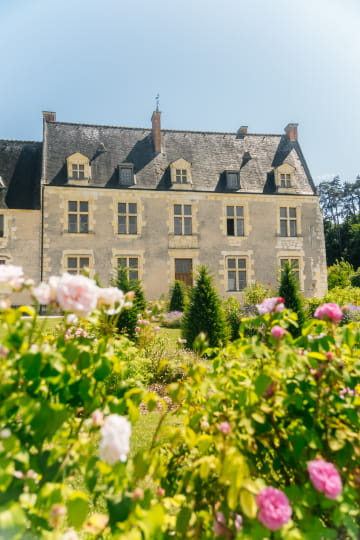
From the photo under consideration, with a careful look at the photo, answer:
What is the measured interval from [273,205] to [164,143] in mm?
7286

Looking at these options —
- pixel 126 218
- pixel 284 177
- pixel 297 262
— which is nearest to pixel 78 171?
pixel 126 218

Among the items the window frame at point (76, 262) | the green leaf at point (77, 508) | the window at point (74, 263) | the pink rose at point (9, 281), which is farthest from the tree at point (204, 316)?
the window at point (74, 263)

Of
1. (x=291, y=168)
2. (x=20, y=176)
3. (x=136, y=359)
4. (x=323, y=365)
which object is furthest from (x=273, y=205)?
(x=323, y=365)

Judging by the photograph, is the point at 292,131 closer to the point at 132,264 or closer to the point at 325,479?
the point at 132,264

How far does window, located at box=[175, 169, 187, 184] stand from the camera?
68.0 feet

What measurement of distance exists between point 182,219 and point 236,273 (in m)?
4.17

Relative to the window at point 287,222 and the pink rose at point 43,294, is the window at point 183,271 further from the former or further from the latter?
the pink rose at point 43,294

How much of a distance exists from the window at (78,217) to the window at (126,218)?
66.4 inches

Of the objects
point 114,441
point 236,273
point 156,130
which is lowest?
point 114,441

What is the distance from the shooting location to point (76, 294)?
1.58 meters

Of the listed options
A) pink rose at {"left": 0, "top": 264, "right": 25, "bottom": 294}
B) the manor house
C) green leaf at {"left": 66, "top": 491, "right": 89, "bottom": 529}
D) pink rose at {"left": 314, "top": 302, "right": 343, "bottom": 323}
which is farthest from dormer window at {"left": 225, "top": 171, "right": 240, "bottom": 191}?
green leaf at {"left": 66, "top": 491, "right": 89, "bottom": 529}

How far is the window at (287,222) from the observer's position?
2180cm

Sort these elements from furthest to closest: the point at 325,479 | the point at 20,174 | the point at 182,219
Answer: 1. the point at 182,219
2. the point at 20,174
3. the point at 325,479

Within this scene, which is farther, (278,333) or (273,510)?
(278,333)
